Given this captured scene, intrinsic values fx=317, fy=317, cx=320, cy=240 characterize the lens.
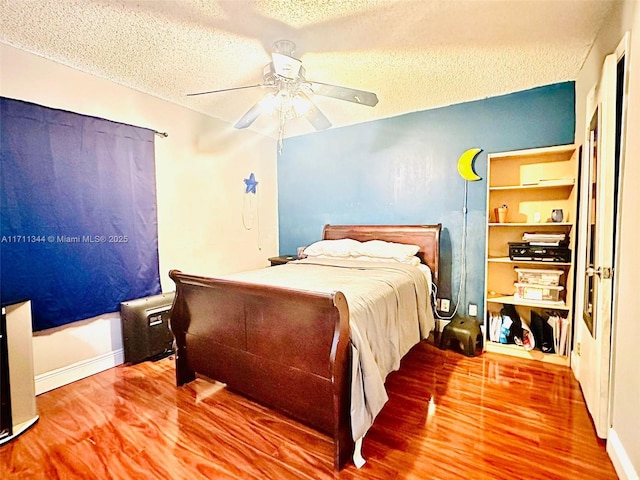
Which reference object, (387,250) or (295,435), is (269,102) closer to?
(387,250)

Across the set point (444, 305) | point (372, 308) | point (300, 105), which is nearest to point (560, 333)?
point (444, 305)

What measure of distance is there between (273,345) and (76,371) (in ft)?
6.10

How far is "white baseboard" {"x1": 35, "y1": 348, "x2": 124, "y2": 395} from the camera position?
233 cm

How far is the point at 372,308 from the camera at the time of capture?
6.19ft

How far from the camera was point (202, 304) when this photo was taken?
2168 millimetres

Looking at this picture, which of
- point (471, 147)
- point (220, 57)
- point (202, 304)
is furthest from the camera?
point (471, 147)

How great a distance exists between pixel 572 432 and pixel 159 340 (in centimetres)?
307

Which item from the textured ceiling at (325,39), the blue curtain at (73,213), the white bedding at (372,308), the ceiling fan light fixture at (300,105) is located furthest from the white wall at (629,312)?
the blue curtain at (73,213)

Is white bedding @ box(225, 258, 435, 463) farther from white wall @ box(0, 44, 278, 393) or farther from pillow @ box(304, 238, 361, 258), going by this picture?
white wall @ box(0, 44, 278, 393)

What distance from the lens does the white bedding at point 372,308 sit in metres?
1.58

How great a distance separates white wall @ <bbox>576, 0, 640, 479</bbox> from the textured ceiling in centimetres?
60

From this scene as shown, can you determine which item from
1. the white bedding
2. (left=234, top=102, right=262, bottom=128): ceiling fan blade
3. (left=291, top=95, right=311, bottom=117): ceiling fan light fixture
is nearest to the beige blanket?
the white bedding

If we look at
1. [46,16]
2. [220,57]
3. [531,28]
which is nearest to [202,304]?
[220,57]

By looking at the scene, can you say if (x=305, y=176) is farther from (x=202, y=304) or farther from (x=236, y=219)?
(x=202, y=304)
